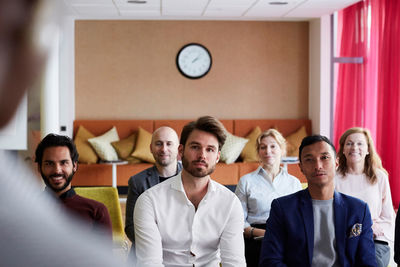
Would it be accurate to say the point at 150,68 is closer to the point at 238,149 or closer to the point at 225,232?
the point at 238,149

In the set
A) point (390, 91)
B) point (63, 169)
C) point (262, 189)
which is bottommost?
point (262, 189)

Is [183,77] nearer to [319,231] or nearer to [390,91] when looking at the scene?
[390,91]

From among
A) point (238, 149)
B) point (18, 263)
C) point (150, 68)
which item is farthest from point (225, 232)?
point (150, 68)

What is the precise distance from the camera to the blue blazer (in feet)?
6.84

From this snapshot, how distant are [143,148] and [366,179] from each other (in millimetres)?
3993

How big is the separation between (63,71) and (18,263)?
6956mm

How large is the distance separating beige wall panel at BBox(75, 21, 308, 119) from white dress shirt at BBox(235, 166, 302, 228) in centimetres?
417

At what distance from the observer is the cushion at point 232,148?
21.8 ft

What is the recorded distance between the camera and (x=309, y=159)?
2.36 meters

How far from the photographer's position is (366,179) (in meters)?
3.20

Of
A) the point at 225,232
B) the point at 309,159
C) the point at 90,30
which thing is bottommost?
the point at 225,232

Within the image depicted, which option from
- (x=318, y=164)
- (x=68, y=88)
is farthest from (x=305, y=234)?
(x=68, y=88)

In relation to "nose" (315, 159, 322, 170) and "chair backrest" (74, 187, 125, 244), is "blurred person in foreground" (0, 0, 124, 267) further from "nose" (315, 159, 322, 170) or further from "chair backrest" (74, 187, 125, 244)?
"chair backrest" (74, 187, 125, 244)

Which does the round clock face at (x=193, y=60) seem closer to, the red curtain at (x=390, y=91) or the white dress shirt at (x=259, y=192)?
the red curtain at (x=390, y=91)
